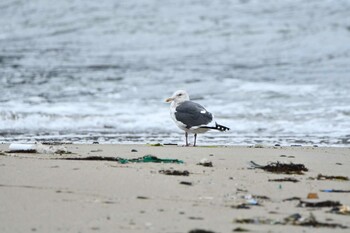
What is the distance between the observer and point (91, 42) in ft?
72.3

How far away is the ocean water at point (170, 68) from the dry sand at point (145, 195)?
312 centimetres

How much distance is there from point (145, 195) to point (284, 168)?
70.2 inches

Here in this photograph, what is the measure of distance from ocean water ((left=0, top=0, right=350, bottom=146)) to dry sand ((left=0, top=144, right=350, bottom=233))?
3115 millimetres

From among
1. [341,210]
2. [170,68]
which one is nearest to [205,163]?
[341,210]

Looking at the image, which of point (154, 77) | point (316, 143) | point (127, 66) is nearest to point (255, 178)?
point (316, 143)

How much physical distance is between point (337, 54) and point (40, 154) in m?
13.5

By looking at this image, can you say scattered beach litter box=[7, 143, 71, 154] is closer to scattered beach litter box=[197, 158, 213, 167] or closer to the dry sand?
the dry sand

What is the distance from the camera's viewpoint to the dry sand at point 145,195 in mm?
4055

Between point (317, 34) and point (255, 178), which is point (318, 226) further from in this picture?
point (317, 34)

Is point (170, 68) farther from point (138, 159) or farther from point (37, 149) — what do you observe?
point (138, 159)

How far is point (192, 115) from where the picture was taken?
869cm

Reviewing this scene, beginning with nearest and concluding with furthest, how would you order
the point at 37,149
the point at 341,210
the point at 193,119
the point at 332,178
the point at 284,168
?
the point at 341,210, the point at 332,178, the point at 284,168, the point at 37,149, the point at 193,119

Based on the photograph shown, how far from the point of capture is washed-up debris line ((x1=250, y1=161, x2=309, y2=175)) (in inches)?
240

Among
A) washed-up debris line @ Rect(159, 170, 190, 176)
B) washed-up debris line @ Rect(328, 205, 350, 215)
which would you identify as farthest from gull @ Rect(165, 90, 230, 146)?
washed-up debris line @ Rect(328, 205, 350, 215)
